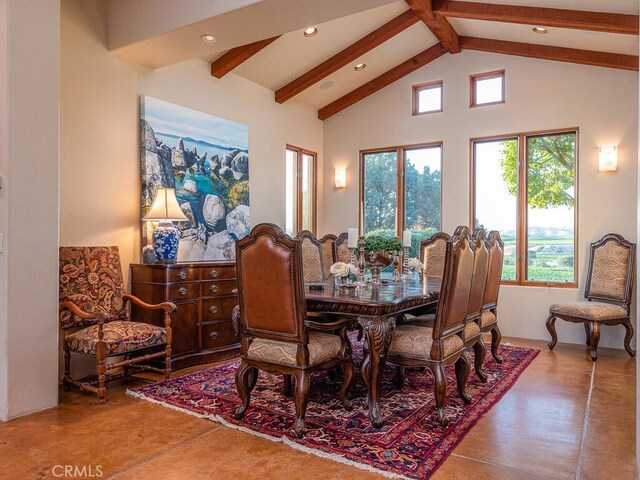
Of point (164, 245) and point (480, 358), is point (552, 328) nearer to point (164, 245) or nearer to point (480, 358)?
point (480, 358)

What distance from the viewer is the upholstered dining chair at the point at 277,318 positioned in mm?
2605

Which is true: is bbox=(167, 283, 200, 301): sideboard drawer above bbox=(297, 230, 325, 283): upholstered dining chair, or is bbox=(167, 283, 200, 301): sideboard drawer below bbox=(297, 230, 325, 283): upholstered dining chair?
below

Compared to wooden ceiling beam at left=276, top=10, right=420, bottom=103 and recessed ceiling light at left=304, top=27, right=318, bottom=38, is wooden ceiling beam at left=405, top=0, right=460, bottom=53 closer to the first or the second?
wooden ceiling beam at left=276, top=10, right=420, bottom=103

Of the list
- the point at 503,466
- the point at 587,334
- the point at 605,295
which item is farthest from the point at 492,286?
the point at 503,466

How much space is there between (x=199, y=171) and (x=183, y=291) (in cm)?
136

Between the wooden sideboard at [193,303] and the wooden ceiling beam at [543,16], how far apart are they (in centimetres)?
351

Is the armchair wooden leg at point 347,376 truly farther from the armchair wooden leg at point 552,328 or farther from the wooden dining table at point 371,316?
the armchair wooden leg at point 552,328

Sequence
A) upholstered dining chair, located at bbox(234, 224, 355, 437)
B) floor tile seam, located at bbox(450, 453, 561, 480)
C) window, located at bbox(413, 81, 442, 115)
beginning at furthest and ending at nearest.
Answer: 1. window, located at bbox(413, 81, 442, 115)
2. upholstered dining chair, located at bbox(234, 224, 355, 437)
3. floor tile seam, located at bbox(450, 453, 561, 480)

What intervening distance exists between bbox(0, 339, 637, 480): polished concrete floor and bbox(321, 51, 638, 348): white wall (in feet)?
7.35

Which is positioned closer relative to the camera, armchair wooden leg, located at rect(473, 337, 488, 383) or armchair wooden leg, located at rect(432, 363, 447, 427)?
armchair wooden leg, located at rect(432, 363, 447, 427)

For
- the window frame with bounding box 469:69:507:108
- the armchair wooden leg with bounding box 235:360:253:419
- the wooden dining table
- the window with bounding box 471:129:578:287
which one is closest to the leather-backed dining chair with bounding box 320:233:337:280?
the window with bounding box 471:129:578:287

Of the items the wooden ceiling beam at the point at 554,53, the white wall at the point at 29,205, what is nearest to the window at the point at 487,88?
the wooden ceiling beam at the point at 554,53

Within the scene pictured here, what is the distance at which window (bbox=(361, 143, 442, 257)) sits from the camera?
20.8 feet

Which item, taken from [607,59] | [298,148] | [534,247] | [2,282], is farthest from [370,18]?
[2,282]
